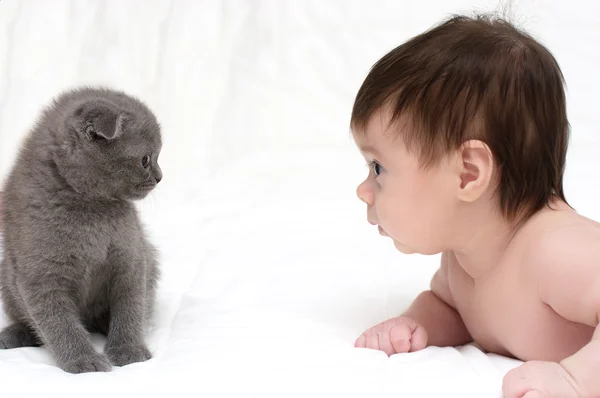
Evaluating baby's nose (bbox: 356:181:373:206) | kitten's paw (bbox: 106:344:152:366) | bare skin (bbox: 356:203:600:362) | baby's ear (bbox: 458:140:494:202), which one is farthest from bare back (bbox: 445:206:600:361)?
kitten's paw (bbox: 106:344:152:366)

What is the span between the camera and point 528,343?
1.32m

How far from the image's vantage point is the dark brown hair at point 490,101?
1254 millimetres

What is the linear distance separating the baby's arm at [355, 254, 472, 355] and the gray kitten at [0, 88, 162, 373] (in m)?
0.39

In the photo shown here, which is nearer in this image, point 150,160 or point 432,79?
point 432,79

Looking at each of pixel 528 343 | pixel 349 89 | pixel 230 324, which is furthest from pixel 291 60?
pixel 528 343

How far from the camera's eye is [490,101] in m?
1.25

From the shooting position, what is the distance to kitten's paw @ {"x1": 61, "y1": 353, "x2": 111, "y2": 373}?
1.35 metres

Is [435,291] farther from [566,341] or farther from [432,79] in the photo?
[432,79]

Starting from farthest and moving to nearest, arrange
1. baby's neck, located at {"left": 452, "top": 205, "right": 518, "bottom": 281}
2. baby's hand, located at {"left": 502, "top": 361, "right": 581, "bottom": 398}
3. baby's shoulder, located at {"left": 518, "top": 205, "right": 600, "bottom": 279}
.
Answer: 1. baby's neck, located at {"left": 452, "top": 205, "right": 518, "bottom": 281}
2. baby's shoulder, located at {"left": 518, "top": 205, "right": 600, "bottom": 279}
3. baby's hand, located at {"left": 502, "top": 361, "right": 581, "bottom": 398}

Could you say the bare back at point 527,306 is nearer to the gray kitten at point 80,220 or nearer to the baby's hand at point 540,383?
the baby's hand at point 540,383

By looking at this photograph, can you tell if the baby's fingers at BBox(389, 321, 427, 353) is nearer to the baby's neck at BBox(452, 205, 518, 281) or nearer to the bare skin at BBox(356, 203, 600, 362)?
the bare skin at BBox(356, 203, 600, 362)

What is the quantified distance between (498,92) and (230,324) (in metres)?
0.60

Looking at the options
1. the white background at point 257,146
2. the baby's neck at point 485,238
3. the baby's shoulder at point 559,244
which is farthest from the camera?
the white background at point 257,146

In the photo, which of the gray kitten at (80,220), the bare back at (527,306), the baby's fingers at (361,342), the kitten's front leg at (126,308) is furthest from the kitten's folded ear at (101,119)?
the bare back at (527,306)
